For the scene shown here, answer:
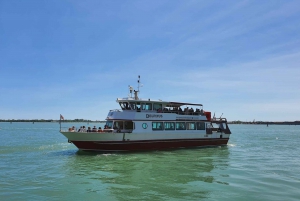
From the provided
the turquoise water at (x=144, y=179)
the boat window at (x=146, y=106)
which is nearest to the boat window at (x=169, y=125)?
the boat window at (x=146, y=106)

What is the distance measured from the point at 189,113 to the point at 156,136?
529 cm

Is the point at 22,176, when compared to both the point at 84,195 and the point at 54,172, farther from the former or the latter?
the point at 84,195

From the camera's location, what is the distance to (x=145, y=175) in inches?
578

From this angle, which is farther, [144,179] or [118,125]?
[118,125]

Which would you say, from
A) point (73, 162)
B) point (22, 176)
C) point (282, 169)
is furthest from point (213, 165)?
point (22, 176)

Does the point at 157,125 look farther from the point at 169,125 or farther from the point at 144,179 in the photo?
the point at 144,179

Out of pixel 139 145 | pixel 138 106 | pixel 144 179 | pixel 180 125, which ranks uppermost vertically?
pixel 138 106

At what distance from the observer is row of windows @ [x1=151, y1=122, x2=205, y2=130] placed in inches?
1002

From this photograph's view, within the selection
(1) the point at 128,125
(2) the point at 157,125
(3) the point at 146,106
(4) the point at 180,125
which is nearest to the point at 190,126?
(4) the point at 180,125

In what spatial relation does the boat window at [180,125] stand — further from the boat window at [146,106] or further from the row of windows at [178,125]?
the boat window at [146,106]

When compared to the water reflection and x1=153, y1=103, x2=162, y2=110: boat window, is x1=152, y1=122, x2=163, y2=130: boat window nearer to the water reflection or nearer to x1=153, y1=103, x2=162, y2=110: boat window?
x1=153, y1=103, x2=162, y2=110: boat window

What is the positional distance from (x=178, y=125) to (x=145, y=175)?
506 inches

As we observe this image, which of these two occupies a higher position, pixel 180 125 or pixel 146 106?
pixel 146 106

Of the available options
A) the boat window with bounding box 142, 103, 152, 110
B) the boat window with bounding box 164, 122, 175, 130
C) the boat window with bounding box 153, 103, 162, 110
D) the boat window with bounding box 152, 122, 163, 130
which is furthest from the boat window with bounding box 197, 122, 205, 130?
the boat window with bounding box 142, 103, 152, 110
